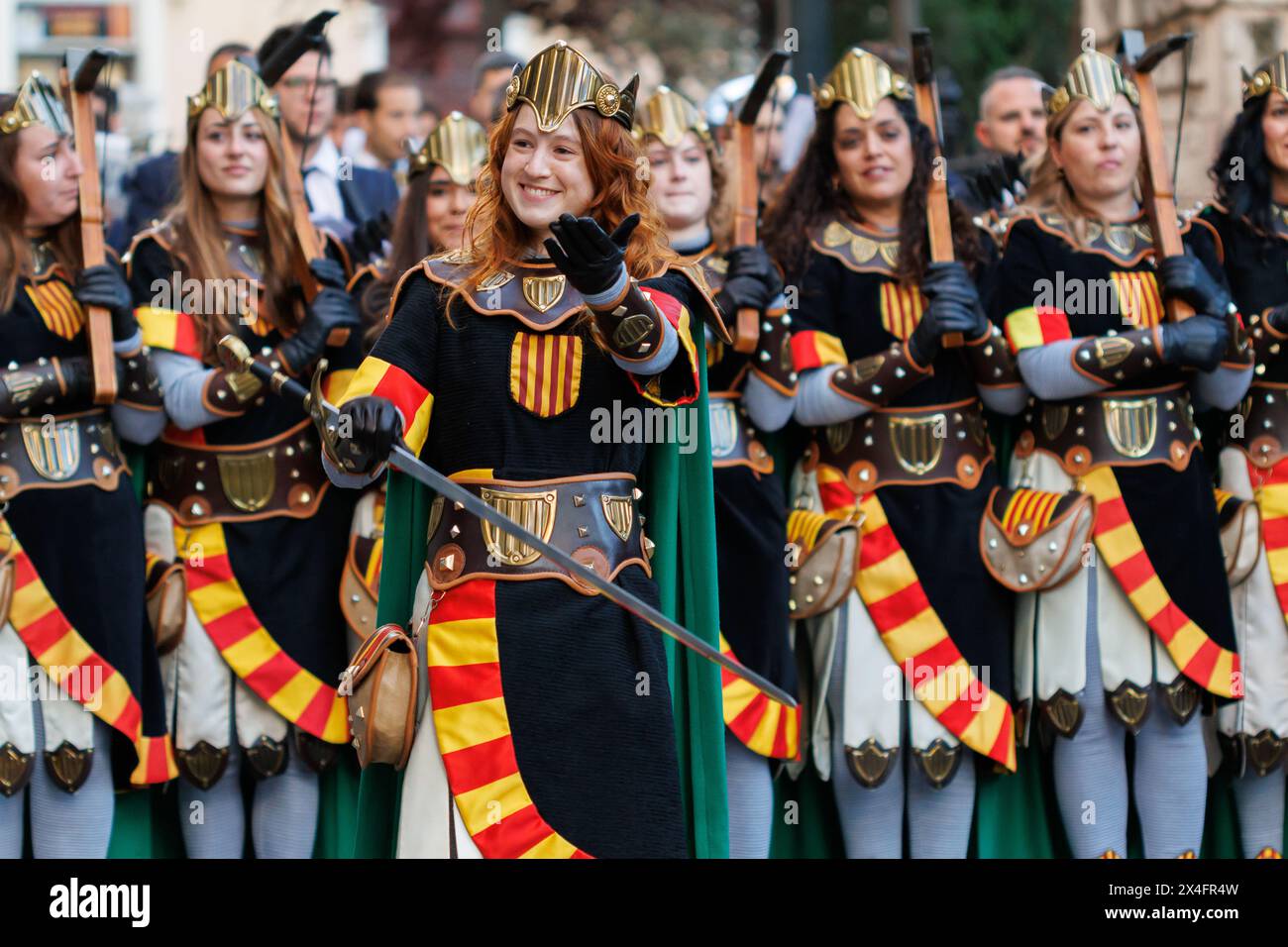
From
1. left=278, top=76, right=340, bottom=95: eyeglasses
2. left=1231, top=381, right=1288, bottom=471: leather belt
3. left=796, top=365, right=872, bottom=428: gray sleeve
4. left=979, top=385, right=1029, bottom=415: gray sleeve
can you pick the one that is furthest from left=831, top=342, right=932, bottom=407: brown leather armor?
left=278, top=76, right=340, bottom=95: eyeglasses

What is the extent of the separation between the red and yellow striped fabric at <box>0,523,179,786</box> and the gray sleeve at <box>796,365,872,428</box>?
193 centimetres

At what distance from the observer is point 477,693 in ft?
14.0

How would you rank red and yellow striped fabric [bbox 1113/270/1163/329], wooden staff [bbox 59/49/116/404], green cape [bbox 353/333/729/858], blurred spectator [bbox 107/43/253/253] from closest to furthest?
green cape [bbox 353/333/729/858], wooden staff [bbox 59/49/116/404], red and yellow striped fabric [bbox 1113/270/1163/329], blurred spectator [bbox 107/43/253/253]

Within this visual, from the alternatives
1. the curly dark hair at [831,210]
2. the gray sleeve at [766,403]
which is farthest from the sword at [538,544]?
the curly dark hair at [831,210]

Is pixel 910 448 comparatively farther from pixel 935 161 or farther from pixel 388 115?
pixel 388 115

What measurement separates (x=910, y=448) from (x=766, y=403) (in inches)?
16.4

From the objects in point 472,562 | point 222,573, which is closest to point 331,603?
point 222,573

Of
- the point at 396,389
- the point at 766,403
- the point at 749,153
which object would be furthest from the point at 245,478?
the point at 396,389

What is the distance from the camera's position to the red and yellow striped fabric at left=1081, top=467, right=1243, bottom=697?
235 inches

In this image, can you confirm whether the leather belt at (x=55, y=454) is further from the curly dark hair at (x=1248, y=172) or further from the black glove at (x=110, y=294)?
the curly dark hair at (x=1248, y=172)

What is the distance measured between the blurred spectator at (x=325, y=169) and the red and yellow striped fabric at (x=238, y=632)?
1319mm

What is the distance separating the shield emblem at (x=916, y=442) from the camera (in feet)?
19.7

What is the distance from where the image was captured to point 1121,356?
5.84 metres

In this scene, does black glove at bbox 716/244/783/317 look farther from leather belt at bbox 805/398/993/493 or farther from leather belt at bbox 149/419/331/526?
leather belt at bbox 149/419/331/526
